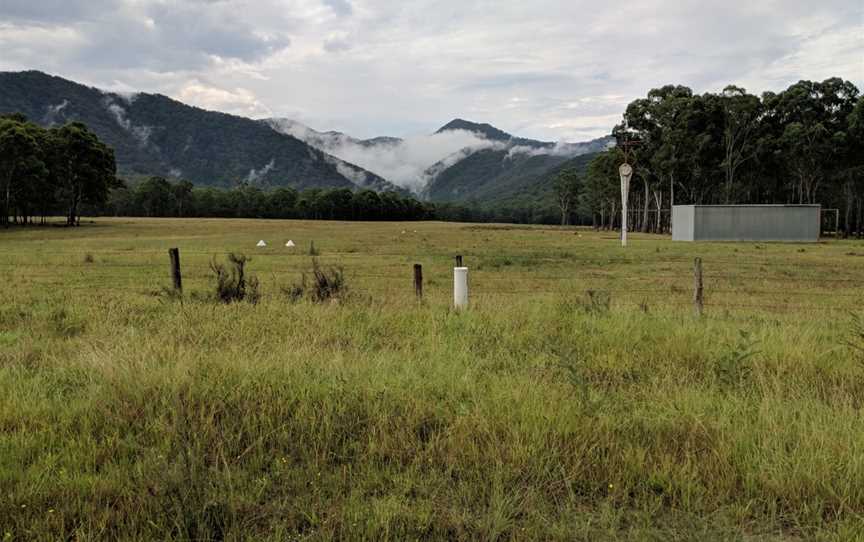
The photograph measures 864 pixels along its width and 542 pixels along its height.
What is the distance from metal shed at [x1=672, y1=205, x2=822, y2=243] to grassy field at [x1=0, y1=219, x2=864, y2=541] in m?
44.3

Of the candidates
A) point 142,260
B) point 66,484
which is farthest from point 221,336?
point 142,260

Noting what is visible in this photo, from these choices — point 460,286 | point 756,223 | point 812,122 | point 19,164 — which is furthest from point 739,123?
point 19,164

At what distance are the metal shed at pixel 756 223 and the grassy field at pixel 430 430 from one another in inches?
1744

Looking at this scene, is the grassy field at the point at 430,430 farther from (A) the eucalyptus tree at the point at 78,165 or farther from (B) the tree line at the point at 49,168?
(A) the eucalyptus tree at the point at 78,165

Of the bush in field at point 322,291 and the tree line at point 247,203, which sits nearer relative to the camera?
the bush in field at point 322,291

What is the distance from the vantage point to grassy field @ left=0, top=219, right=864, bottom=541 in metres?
3.38

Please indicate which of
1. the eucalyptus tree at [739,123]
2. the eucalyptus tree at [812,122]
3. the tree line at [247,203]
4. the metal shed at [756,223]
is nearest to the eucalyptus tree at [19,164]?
the tree line at [247,203]

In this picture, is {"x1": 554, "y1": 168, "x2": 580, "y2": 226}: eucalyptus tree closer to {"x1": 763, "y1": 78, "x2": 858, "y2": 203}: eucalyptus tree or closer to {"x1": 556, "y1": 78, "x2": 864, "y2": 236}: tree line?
{"x1": 556, "y1": 78, "x2": 864, "y2": 236}: tree line

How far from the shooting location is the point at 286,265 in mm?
23922

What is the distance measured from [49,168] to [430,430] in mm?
75298

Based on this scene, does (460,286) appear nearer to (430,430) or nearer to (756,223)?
(430,430)

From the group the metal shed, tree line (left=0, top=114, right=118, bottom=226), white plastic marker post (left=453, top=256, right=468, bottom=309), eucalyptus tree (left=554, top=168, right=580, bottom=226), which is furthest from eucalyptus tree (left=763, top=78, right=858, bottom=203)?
tree line (left=0, top=114, right=118, bottom=226)

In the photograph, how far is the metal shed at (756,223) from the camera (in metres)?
47.8

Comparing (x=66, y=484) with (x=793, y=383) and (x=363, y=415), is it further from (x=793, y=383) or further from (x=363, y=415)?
(x=793, y=383)
